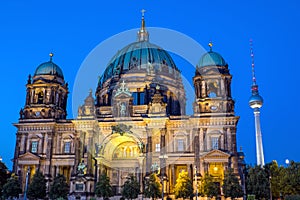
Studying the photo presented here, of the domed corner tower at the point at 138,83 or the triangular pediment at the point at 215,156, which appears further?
the domed corner tower at the point at 138,83

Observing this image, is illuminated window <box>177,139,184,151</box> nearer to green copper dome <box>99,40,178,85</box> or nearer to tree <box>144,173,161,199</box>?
tree <box>144,173,161,199</box>

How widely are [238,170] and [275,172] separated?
1409 cm

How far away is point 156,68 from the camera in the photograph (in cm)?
7169

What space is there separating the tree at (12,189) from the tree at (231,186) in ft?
93.9

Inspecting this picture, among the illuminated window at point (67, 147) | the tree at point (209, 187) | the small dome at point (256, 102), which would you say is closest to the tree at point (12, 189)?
the illuminated window at point (67, 147)

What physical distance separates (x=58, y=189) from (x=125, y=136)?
1301 centimetres

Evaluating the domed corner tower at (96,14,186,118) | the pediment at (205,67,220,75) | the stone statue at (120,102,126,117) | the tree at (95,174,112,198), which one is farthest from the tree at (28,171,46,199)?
the pediment at (205,67,220,75)

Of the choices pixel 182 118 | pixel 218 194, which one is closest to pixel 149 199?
pixel 218 194

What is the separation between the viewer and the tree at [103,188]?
1998 inches

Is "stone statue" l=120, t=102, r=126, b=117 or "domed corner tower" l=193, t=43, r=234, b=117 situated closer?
"domed corner tower" l=193, t=43, r=234, b=117

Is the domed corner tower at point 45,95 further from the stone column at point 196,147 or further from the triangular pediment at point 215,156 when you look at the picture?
the triangular pediment at point 215,156

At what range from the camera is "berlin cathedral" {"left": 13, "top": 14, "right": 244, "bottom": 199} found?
178 feet

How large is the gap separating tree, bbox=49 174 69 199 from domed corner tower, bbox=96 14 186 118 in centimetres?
1309

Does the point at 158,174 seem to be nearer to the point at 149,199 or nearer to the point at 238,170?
the point at 149,199
